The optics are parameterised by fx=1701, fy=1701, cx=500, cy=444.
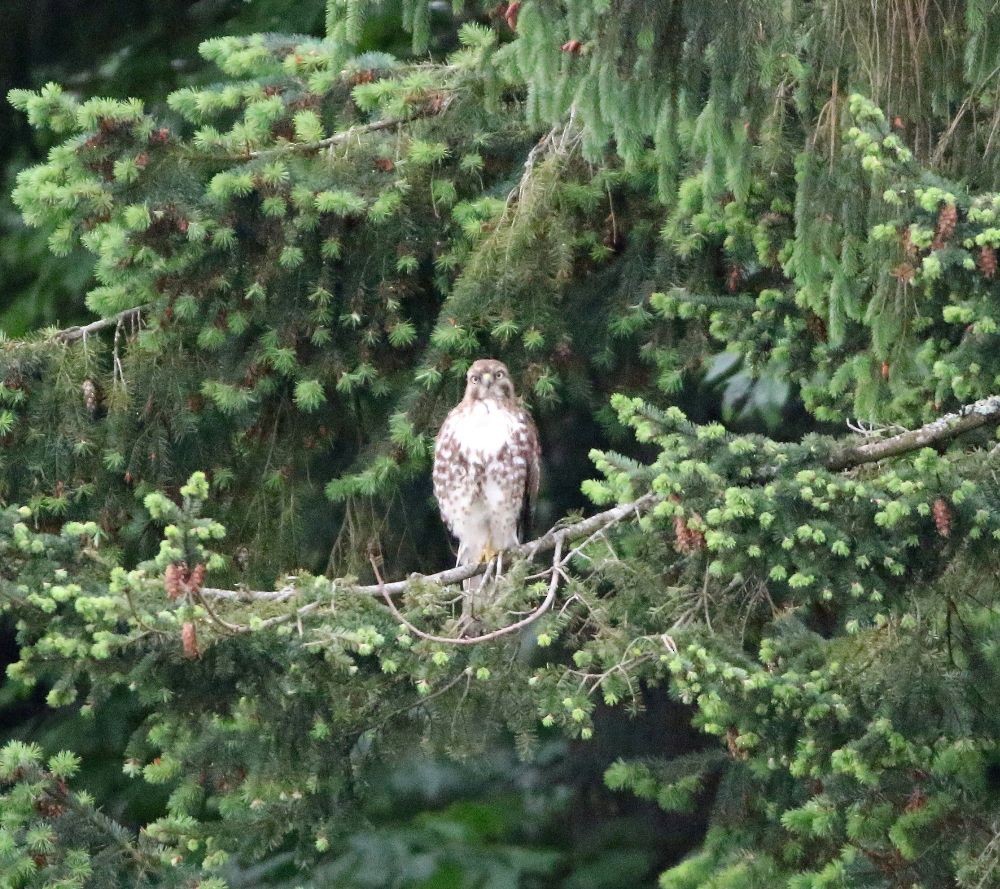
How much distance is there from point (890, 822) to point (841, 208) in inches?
61.8

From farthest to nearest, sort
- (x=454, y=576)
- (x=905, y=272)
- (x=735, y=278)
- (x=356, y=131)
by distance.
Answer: (x=356, y=131) → (x=735, y=278) → (x=454, y=576) → (x=905, y=272)

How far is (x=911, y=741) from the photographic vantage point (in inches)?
162

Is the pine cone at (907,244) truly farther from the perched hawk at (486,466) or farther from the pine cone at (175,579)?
the perched hawk at (486,466)

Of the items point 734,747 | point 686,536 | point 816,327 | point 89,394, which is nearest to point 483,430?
point 89,394

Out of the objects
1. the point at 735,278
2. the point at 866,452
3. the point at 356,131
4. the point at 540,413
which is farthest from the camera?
the point at 540,413

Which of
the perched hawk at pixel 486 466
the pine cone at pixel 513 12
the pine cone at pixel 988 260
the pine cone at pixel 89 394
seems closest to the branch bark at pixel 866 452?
the pine cone at pixel 988 260

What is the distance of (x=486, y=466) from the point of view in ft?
20.0

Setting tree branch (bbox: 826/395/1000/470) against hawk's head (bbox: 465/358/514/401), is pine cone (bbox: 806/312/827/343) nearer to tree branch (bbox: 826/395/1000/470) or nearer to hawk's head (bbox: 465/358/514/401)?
tree branch (bbox: 826/395/1000/470)

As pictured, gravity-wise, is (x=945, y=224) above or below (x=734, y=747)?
above

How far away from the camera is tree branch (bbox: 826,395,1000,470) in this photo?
4.09m

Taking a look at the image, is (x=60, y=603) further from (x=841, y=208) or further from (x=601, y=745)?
(x=601, y=745)

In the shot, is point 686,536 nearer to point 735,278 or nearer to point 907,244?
point 907,244

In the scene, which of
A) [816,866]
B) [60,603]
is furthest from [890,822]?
[60,603]

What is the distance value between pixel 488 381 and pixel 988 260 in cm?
275
